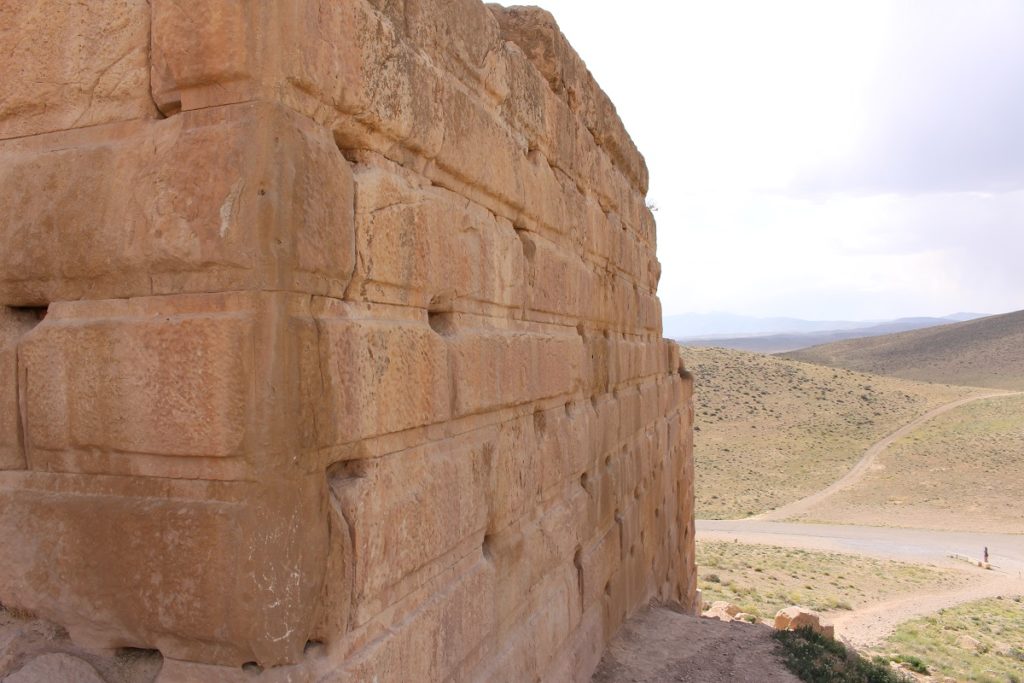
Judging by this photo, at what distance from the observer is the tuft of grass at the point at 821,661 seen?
20.5 feet

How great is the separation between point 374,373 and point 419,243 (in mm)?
587

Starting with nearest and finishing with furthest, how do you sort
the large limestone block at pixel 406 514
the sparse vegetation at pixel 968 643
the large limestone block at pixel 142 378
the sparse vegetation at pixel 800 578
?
1. the large limestone block at pixel 142 378
2. the large limestone block at pixel 406 514
3. the sparse vegetation at pixel 968 643
4. the sparse vegetation at pixel 800 578

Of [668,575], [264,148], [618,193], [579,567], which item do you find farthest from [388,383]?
[668,575]

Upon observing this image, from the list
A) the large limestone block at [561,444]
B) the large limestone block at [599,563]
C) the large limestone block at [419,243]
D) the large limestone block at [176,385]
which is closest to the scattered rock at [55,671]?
the large limestone block at [176,385]

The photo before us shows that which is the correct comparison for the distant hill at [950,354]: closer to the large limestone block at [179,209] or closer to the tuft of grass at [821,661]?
the tuft of grass at [821,661]

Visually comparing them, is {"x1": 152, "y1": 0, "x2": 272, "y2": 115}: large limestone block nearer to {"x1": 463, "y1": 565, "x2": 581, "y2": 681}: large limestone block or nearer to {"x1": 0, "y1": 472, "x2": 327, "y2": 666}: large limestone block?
{"x1": 0, "y1": 472, "x2": 327, "y2": 666}: large limestone block

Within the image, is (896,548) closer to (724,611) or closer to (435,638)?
(724,611)

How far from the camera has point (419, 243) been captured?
2.95m

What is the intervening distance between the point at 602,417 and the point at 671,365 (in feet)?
14.7

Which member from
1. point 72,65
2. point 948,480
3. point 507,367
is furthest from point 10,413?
point 948,480

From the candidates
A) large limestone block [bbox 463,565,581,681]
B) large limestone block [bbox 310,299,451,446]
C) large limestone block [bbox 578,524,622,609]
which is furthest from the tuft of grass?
large limestone block [bbox 310,299,451,446]

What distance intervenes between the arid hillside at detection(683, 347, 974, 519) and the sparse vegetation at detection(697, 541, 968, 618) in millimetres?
8512

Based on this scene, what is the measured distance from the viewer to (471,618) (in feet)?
10.9

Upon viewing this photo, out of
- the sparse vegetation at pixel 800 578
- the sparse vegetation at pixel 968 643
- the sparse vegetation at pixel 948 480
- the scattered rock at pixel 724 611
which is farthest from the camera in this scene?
the sparse vegetation at pixel 948 480
